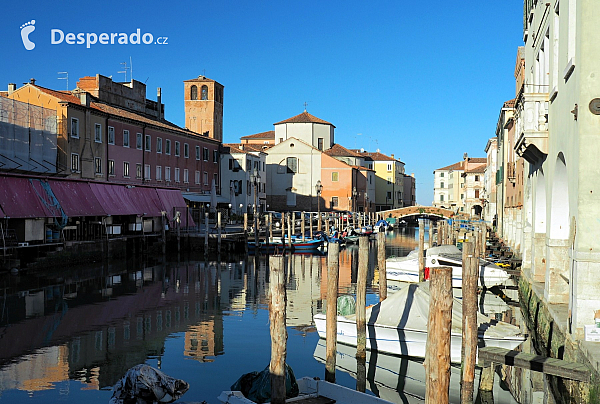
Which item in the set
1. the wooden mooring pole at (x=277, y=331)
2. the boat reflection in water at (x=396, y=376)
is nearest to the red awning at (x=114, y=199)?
the boat reflection in water at (x=396, y=376)

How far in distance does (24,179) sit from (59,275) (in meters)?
5.13

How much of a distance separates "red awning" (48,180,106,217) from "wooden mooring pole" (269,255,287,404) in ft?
76.3

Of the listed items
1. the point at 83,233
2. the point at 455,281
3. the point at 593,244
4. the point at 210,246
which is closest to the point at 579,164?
the point at 593,244

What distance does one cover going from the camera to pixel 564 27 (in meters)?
11.7

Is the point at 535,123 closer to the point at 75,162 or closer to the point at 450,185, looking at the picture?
the point at 75,162

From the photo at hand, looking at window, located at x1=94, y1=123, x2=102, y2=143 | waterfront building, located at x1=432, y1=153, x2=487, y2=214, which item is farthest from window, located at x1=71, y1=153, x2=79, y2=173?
waterfront building, located at x1=432, y1=153, x2=487, y2=214

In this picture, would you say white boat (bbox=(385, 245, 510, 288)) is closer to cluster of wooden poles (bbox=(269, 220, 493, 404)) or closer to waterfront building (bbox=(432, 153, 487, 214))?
cluster of wooden poles (bbox=(269, 220, 493, 404))

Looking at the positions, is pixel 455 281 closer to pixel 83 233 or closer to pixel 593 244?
pixel 593 244

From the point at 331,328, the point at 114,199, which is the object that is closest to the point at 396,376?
the point at 331,328

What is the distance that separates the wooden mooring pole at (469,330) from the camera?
985 cm

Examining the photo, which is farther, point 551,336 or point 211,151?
point 211,151

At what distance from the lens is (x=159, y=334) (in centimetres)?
1576

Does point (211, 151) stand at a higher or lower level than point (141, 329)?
higher

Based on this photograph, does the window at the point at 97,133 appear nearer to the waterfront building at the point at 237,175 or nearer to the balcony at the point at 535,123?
the waterfront building at the point at 237,175
